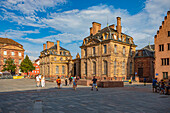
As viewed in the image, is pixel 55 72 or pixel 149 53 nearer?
pixel 149 53

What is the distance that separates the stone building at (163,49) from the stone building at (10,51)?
188ft

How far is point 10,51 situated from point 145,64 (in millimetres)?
55095

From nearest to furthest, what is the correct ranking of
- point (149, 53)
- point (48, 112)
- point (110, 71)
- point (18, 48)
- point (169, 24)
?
point (48, 112), point (169, 24), point (110, 71), point (149, 53), point (18, 48)

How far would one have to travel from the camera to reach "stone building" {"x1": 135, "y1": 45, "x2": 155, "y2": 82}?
3969cm

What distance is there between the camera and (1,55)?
64.0 meters

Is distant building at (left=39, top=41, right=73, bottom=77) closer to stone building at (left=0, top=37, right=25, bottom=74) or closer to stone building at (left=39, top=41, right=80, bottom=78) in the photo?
stone building at (left=39, top=41, right=80, bottom=78)

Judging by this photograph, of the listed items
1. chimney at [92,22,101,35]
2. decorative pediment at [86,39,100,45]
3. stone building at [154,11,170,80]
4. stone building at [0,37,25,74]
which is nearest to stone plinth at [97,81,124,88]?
stone building at [154,11,170,80]

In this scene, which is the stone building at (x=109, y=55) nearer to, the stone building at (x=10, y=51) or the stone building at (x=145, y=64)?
the stone building at (x=145, y=64)

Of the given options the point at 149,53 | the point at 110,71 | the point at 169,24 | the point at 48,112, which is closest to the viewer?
the point at 48,112

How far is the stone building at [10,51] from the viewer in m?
64.5

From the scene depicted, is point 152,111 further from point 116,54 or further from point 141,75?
point 141,75

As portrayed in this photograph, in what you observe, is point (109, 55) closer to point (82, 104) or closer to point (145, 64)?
point (145, 64)

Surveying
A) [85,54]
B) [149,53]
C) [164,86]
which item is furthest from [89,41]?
[164,86]

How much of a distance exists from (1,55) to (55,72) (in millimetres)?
24461
